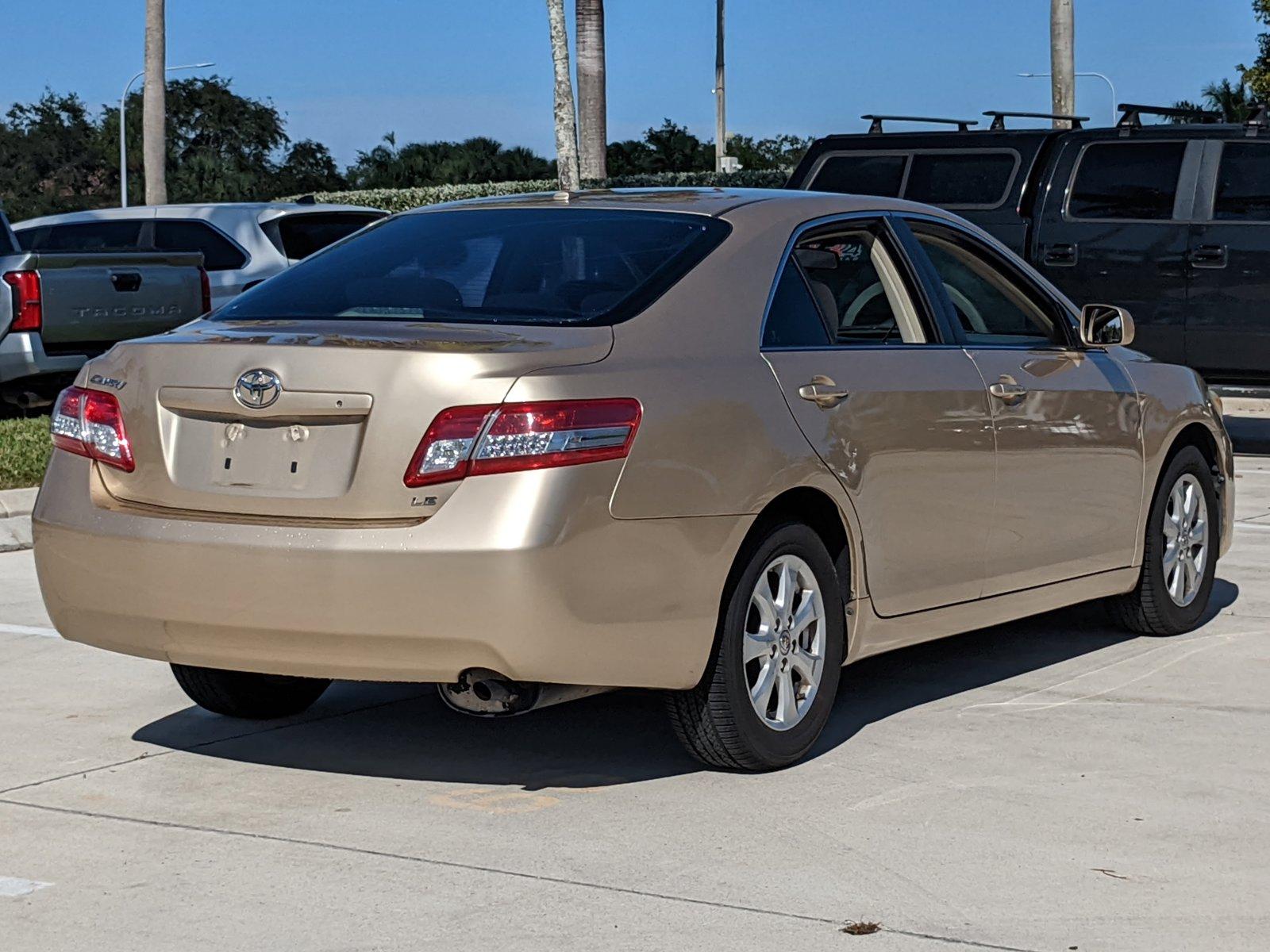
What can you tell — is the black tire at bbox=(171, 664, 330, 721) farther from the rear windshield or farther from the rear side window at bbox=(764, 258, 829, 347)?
the rear side window at bbox=(764, 258, 829, 347)

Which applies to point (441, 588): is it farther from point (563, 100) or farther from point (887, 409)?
point (563, 100)

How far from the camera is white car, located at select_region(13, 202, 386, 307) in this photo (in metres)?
16.2

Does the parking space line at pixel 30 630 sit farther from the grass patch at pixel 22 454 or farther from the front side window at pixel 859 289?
the front side window at pixel 859 289

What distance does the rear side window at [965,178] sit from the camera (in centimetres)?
1434

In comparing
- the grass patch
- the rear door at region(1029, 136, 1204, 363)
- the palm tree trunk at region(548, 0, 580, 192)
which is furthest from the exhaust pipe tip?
the palm tree trunk at region(548, 0, 580, 192)

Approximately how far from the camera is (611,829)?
196 inches

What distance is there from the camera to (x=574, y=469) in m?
4.85

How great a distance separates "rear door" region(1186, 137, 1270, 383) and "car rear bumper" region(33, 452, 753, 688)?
928 centimetres

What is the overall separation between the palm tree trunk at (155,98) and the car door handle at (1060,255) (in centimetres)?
1648

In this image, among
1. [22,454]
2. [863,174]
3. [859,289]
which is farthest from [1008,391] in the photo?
[863,174]

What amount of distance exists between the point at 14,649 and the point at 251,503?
288 cm

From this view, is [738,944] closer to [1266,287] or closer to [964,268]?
[964,268]

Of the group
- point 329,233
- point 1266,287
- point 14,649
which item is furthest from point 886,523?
point 329,233

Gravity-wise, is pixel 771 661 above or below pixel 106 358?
below
